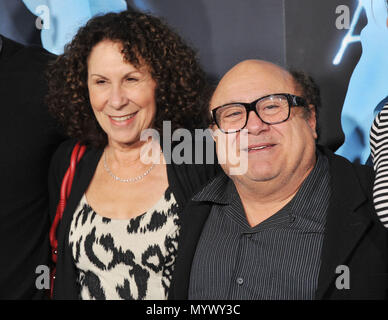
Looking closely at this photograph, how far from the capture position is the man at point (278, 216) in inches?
63.5

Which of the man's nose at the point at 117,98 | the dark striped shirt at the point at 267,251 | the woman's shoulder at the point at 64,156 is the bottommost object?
the dark striped shirt at the point at 267,251

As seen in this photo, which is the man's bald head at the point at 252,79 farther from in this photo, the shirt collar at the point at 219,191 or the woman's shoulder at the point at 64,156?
the woman's shoulder at the point at 64,156

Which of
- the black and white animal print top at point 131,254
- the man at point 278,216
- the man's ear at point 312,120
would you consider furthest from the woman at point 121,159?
the man's ear at point 312,120

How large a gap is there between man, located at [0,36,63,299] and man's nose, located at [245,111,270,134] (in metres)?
0.97

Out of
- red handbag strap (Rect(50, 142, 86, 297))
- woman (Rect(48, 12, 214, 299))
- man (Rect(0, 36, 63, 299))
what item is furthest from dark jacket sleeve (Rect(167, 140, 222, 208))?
man (Rect(0, 36, 63, 299))

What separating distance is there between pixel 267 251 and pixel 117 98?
0.85 m

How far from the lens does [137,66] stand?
2.08 m

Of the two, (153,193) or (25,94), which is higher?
(25,94)

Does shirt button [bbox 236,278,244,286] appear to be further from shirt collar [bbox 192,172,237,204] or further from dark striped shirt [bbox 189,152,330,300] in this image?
Result: shirt collar [bbox 192,172,237,204]
